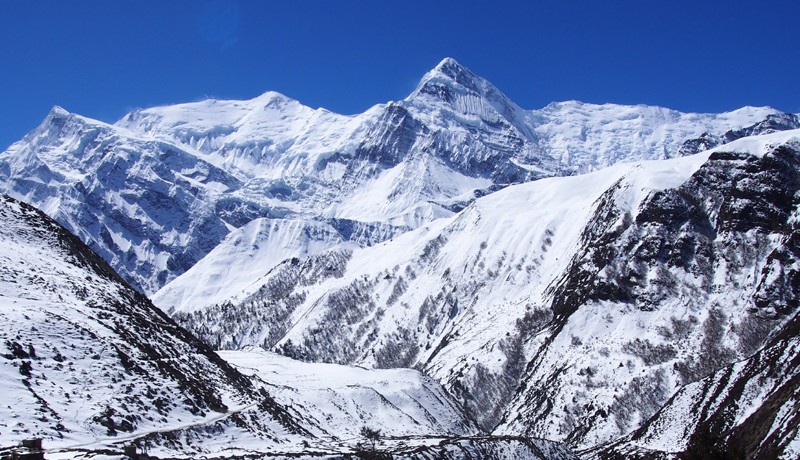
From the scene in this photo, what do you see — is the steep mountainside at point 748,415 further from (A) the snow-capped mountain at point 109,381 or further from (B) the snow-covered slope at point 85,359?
(B) the snow-covered slope at point 85,359

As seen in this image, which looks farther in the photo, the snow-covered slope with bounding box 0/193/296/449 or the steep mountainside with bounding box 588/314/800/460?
the steep mountainside with bounding box 588/314/800/460

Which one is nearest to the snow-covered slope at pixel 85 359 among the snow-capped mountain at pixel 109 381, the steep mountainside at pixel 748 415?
the snow-capped mountain at pixel 109 381

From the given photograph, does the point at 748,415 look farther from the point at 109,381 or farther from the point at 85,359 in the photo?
the point at 85,359

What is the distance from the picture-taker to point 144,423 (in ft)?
323

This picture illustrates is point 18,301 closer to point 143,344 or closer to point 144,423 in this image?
point 143,344

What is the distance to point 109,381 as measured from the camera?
335ft

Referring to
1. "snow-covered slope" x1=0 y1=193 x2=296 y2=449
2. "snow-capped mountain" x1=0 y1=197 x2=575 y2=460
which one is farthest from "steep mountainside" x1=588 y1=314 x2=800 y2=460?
"snow-covered slope" x1=0 y1=193 x2=296 y2=449

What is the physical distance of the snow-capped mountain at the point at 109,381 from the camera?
9038cm

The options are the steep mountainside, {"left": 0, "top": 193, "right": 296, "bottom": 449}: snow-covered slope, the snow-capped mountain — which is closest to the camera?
{"left": 0, "top": 193, "right": 296, "bottom": 449}: snow-covered slope

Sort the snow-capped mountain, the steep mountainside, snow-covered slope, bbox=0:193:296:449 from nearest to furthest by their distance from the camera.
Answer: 1. snow-covered slope, bbox=0:193:296:449
2. the snow-capped mountain
3. the steep mountainside

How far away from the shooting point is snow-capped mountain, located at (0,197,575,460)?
3558 inches

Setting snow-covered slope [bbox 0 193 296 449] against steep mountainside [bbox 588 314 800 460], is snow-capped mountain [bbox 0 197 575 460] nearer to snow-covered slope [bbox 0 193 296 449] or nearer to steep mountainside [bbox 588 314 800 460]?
snow-covered slope [bbox 0 193 296 449]

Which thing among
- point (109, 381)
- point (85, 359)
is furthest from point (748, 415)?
point (85, 359)

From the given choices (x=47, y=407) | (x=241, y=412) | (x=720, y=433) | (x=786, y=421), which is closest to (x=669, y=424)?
(x=720, y=433)
